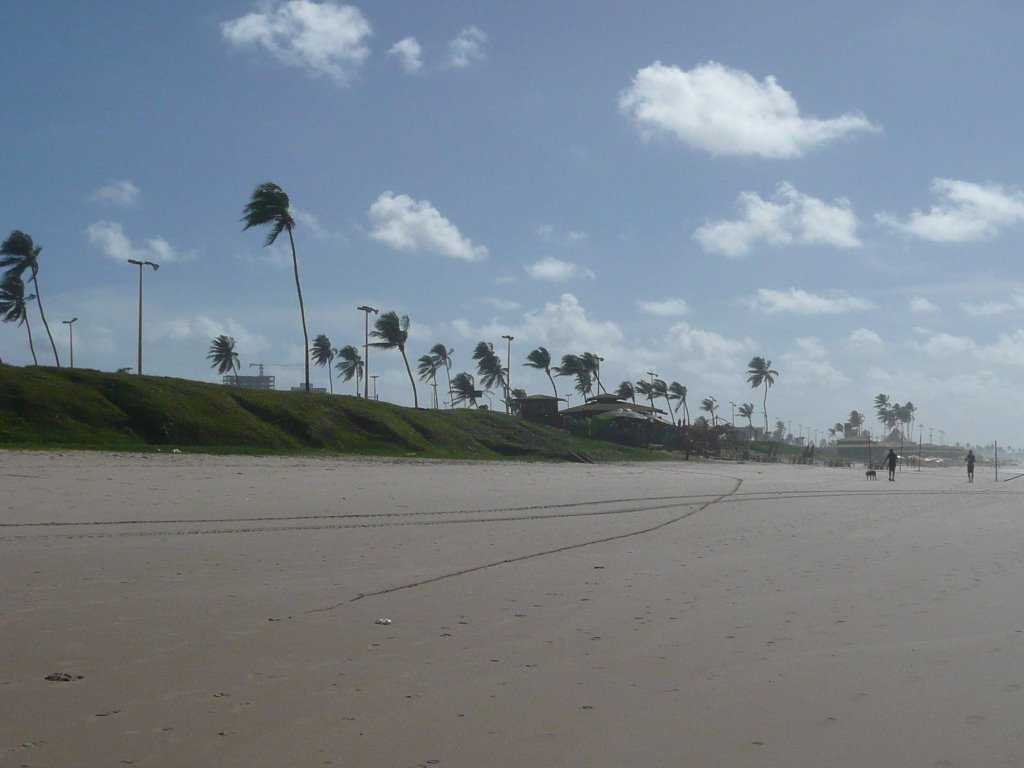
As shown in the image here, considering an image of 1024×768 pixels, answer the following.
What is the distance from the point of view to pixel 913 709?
540cm

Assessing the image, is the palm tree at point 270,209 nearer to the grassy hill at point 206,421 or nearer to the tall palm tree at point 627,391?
the grassy hill at point 206,421

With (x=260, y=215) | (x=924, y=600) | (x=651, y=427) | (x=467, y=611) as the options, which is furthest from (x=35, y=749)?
(x=651, y=427)

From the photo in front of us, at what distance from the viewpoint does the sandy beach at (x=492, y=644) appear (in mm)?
4770

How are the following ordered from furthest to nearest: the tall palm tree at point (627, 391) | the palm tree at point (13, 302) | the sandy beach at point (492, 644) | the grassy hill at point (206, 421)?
the tall palm tree at point (627, 391)
the palm tree at point (13, 302)
the grassy hill at point (206, 421)
the sandy beach at point (492, 644)

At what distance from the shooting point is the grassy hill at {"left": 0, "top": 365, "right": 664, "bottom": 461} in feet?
98.0

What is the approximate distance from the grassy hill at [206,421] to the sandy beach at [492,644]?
16.8 m

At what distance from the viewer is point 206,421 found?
35.0 metres

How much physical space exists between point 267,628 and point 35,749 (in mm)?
2601

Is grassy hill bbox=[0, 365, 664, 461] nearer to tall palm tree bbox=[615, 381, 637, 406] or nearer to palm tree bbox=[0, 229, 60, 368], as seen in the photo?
palm tree bbox=[0, 229, 60, 368]

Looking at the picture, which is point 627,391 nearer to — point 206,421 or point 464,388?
point 464,388

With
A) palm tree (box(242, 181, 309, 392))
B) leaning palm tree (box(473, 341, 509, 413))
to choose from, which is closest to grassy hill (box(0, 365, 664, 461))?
palm tree (box(242, 181, 309, 392))

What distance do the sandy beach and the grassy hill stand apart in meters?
16.8

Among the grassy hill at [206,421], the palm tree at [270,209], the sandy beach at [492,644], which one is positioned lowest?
the sandy beach at [492,644]

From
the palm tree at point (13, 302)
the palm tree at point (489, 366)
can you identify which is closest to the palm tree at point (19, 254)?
the palm tree at point (13, 302)
